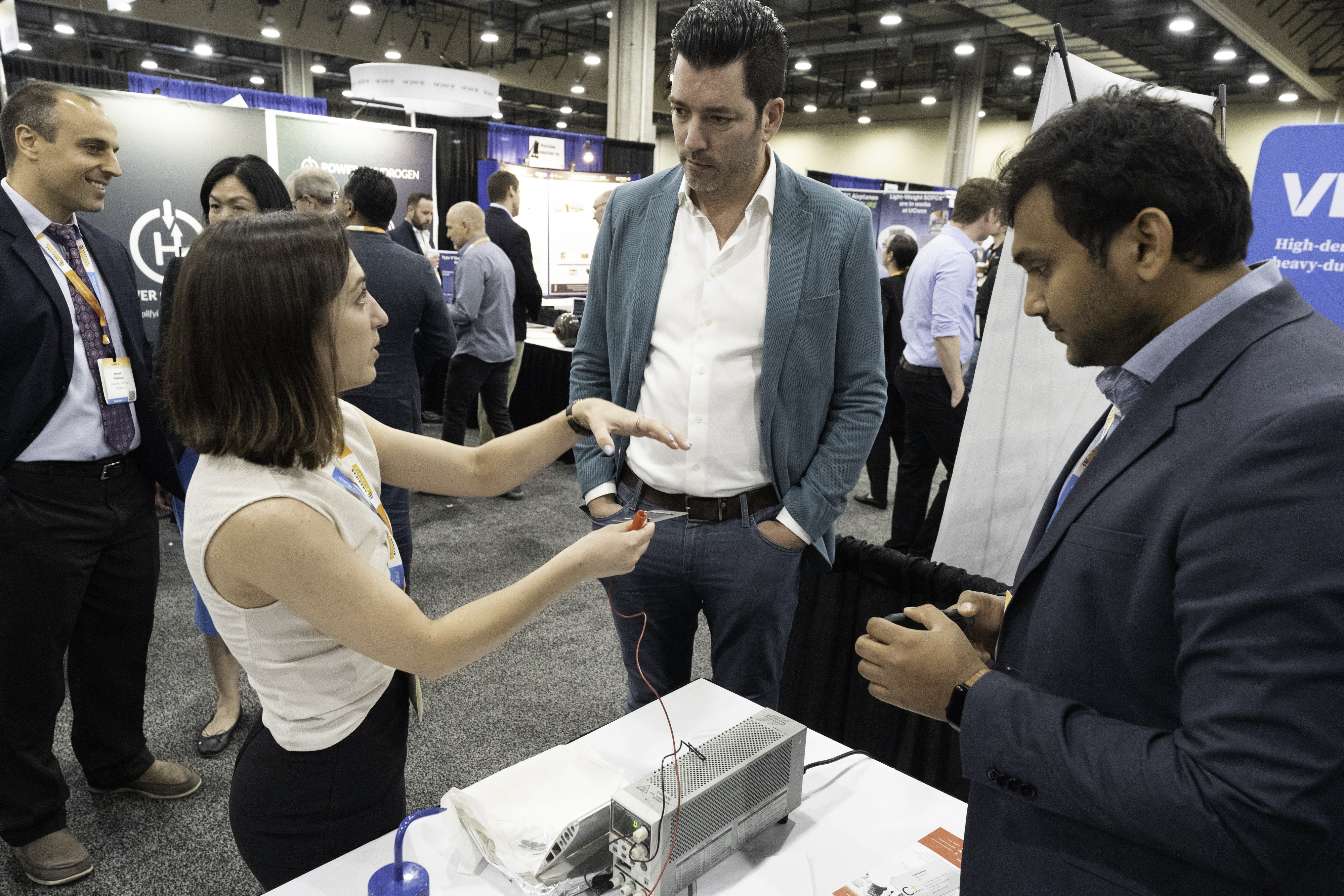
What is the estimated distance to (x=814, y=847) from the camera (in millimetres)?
1126

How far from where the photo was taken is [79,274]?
1948 millimetres

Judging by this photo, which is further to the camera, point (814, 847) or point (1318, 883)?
point (814, 847)

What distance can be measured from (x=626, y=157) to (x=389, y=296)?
272 inches

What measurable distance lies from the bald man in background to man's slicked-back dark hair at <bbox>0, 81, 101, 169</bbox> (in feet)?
8.81

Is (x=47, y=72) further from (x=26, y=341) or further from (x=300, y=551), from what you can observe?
(x=300, y=551)

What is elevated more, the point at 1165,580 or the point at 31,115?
the point at 31,115

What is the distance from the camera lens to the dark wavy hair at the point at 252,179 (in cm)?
238

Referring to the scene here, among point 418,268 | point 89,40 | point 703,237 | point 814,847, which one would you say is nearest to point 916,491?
point 418,268

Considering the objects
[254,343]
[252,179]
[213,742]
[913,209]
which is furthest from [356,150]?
[913,209]

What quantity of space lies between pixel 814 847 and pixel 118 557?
1824 mm

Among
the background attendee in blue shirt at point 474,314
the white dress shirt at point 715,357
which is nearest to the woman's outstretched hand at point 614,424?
the white dress shirt at point 715,357

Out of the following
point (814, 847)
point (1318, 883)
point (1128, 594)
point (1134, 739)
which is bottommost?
point (814, 847)

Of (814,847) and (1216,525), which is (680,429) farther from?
(1216,525)

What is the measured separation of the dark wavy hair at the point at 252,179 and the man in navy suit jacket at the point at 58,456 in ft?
1.22
